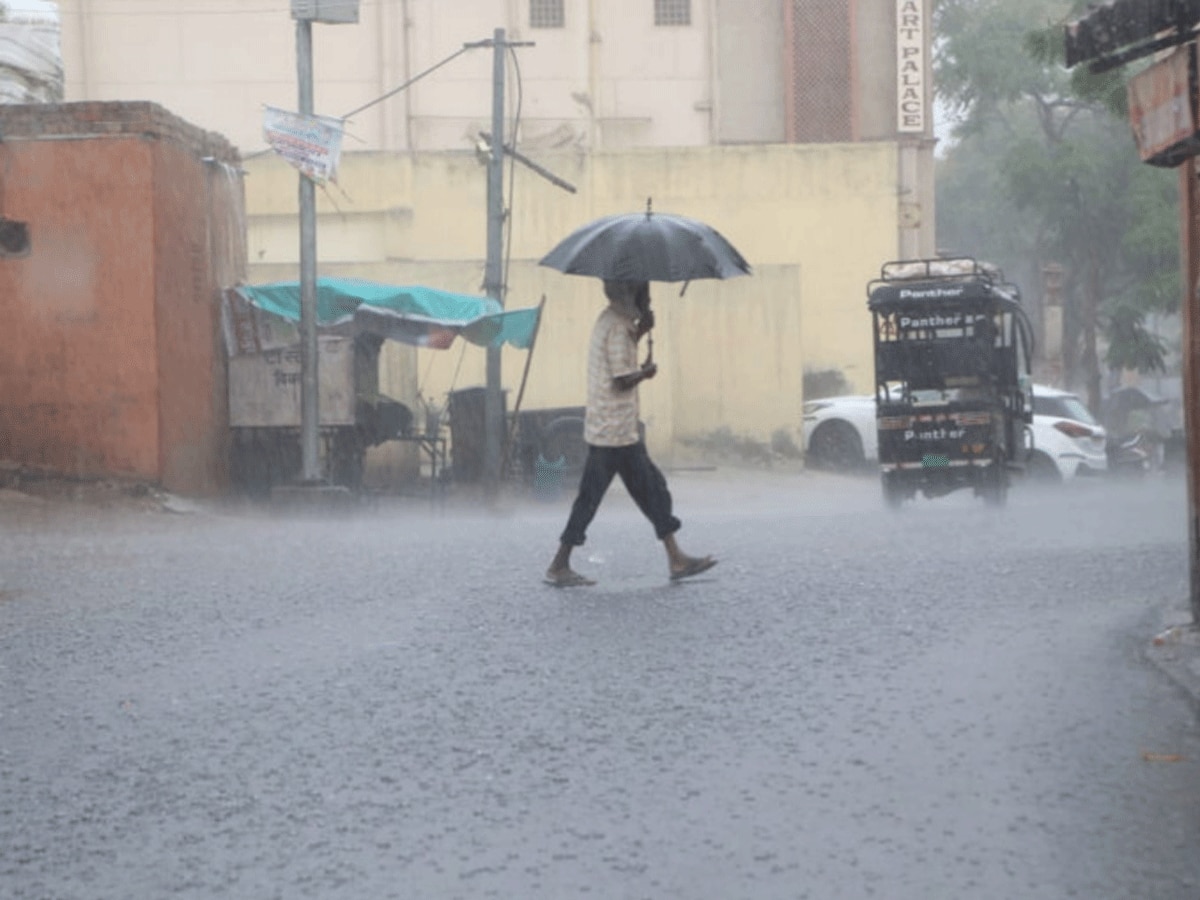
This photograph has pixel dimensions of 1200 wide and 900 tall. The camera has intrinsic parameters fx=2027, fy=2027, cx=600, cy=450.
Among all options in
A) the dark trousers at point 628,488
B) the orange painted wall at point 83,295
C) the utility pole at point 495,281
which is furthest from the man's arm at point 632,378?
the utility pole at point 495,281

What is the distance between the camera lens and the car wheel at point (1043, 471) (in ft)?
87.6

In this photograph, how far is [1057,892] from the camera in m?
4.84

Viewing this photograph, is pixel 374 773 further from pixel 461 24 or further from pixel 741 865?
pixel 461 24

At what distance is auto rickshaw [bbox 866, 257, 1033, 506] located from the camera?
768 inches

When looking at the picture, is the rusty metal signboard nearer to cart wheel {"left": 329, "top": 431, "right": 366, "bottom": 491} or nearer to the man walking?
the man walking

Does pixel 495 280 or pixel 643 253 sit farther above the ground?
pixel 495 280

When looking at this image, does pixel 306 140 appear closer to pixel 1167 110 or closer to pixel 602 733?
pixel 1167 110

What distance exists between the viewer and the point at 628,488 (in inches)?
428

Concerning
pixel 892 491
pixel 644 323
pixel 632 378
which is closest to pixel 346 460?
pixel 892 491

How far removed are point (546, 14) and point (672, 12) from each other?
111 inches

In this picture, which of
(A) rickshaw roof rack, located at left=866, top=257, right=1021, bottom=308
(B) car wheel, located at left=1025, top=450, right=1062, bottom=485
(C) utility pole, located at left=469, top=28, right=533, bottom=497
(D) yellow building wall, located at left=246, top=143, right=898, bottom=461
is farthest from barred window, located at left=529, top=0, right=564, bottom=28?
(A) rickshaw roof rack, located at left=866, top=257, right=1021, bottom=308

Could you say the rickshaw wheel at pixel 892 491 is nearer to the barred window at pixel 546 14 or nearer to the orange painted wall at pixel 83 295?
the orange painted wall at pixel 83 295

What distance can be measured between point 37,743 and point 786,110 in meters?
39.3

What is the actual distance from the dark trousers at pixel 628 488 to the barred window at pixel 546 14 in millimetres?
35553
